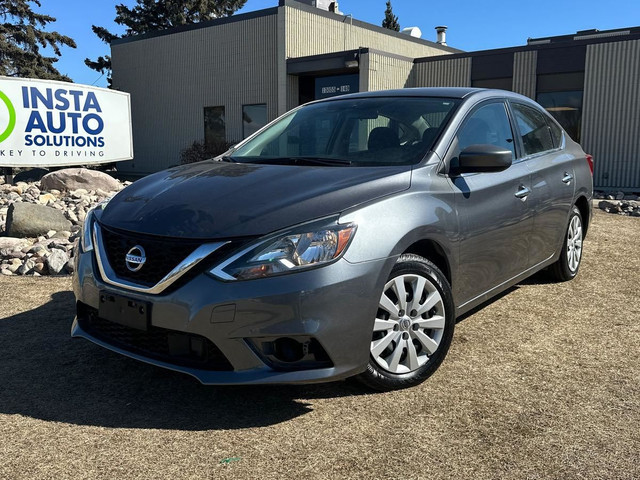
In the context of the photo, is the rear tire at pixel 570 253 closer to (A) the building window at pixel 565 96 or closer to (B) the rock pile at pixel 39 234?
(B) the rock pile at pixel 39 234

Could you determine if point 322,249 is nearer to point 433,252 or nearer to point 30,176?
point 433,252

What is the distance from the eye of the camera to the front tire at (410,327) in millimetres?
3033

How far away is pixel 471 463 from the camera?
2.51 metres

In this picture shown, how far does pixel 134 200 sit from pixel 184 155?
70.7 feet

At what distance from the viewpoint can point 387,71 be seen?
64.4ft

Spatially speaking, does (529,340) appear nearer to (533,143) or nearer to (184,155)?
(533,143)

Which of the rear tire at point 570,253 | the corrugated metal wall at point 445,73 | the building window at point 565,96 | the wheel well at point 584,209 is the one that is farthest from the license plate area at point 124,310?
the corrugated metal wall at point 445,73

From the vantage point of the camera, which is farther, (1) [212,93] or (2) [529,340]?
(1) [212,93]

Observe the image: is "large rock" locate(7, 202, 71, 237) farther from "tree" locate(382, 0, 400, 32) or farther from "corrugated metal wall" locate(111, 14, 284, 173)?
"tree" locate(382, 0, 400, 32)

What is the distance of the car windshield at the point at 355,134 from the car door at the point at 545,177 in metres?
0.96

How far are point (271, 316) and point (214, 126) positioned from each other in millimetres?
22962

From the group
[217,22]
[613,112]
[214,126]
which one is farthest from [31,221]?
[217,22]

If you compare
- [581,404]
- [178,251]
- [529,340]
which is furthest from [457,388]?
[178,251]

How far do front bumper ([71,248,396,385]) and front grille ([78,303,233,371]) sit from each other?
2cm
